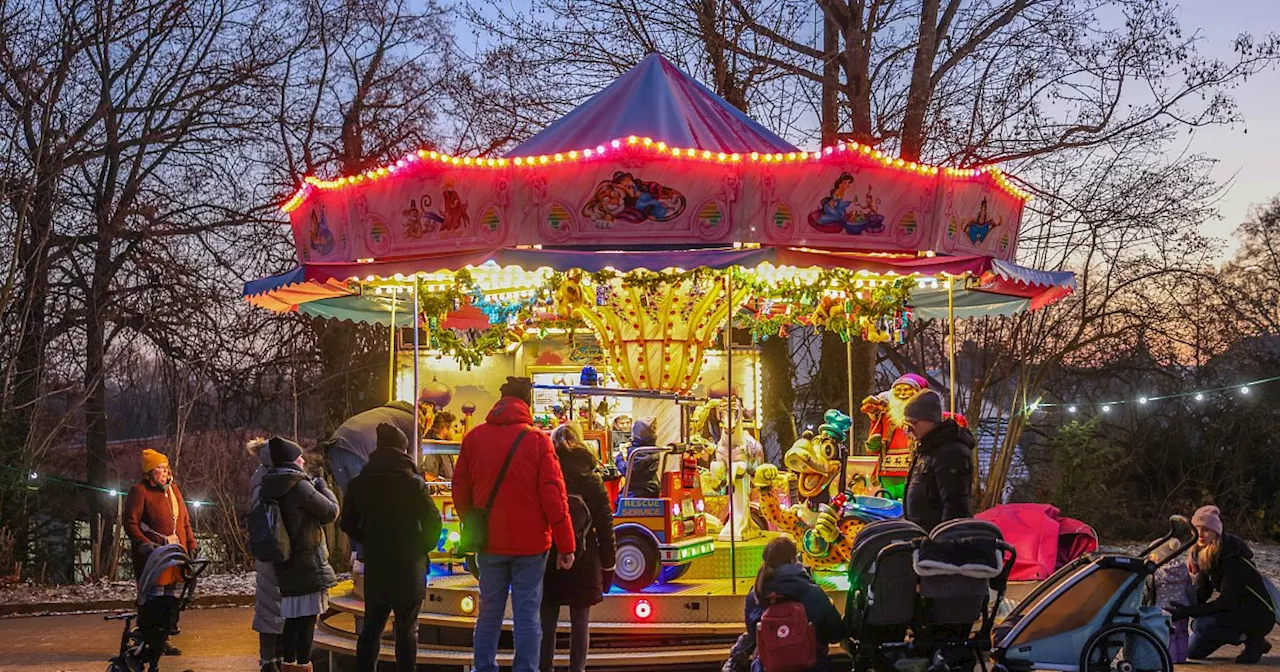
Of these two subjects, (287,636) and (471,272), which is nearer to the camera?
(287,636)

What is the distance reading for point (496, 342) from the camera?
40.3ft

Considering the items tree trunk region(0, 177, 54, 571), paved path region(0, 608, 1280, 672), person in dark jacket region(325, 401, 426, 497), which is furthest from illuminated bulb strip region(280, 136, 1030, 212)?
tree trunk region(0, 177, 54, 571)

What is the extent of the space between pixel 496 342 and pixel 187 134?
8.91 metres

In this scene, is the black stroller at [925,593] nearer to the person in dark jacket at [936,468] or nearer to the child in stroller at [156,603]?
the person in dark jacket at [936,468]

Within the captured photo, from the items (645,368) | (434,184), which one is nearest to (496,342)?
(645,368)

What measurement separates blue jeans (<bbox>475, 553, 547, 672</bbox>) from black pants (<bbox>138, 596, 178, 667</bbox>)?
258 centimetres

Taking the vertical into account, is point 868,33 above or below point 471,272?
above

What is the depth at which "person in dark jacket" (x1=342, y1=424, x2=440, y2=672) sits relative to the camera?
7.17 metres

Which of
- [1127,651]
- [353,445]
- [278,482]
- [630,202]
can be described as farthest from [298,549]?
[1127,651]

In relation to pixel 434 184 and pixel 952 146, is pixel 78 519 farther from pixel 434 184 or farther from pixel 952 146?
pixel 952 146

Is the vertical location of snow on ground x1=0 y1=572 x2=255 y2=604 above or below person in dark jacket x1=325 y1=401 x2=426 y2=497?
below

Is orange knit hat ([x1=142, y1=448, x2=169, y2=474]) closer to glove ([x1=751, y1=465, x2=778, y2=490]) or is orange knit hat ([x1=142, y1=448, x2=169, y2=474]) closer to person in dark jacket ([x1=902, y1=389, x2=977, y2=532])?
glove ([x1=751, y1=465, x2=778, y2=490])

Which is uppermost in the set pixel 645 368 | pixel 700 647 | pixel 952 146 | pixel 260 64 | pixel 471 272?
pixel 260 64

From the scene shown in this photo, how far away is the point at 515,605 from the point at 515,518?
1.64 feet
